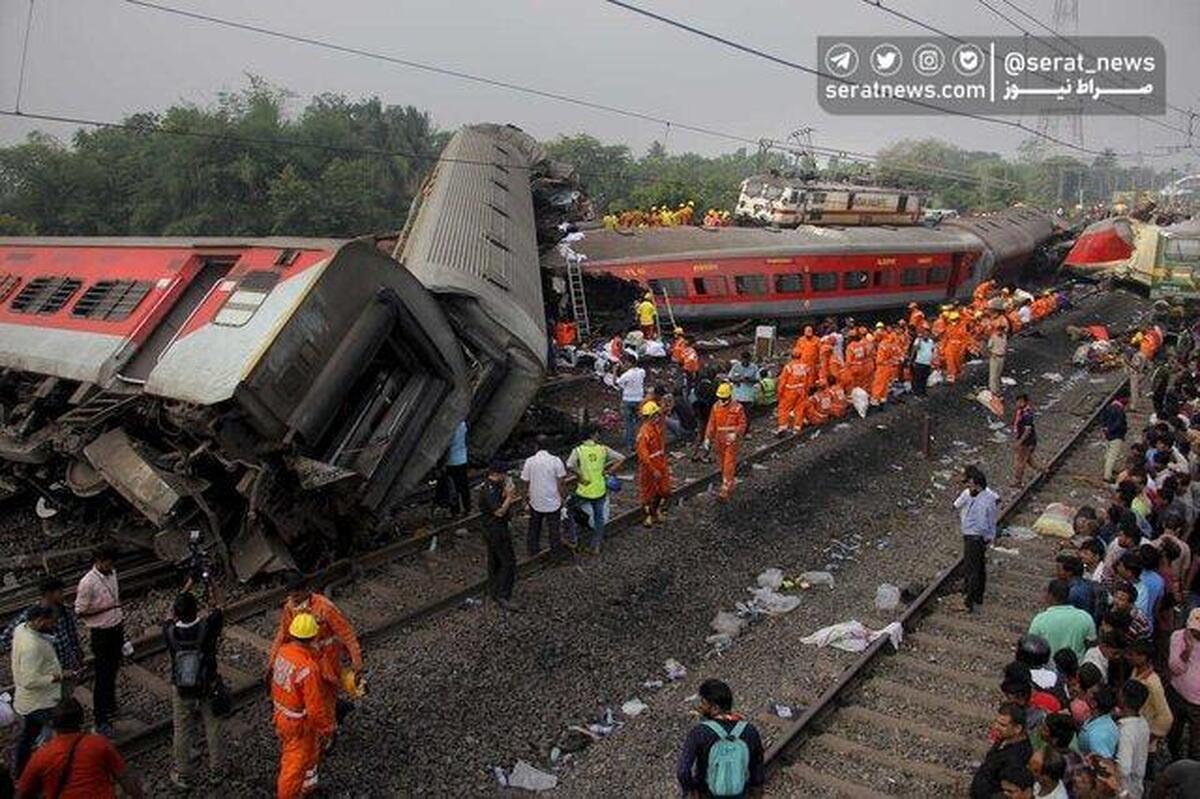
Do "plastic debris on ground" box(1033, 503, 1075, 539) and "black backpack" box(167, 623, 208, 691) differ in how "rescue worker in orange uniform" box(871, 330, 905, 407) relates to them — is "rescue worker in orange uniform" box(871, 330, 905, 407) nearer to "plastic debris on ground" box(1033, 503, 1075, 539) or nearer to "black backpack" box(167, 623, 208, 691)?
"plastic debris on ground" box(1033, 503, 1075, 539)

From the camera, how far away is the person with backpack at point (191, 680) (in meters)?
5.64

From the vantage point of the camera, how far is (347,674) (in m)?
5.88

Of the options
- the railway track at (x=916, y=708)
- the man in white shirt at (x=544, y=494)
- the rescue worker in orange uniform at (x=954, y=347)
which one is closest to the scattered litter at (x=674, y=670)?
the railway track at (x=916, y=708)

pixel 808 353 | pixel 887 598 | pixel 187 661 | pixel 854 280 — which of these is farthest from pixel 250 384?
pixel 854 280

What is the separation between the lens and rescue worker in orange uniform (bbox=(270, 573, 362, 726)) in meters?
5.60

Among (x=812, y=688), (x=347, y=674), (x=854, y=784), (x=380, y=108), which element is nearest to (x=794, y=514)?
(x=812, y=688)

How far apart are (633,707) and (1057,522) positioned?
6428 mm

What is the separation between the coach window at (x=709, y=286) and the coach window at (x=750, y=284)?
1.18 ft

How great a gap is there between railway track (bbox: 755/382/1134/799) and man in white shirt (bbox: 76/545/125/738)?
466 cm

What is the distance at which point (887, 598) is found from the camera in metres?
8.74

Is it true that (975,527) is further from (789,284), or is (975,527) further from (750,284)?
(789,284)

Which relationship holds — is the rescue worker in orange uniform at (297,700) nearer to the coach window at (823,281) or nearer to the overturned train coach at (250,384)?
the overturned train coach at (250,384)

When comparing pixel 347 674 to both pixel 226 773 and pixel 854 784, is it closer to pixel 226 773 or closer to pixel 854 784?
Result: pixel 226 773

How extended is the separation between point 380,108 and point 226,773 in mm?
55935
